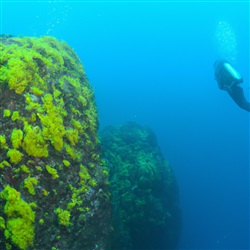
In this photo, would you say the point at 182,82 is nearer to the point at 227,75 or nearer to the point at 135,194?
the point at 227,75

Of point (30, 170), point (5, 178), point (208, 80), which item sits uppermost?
point (208, 80)

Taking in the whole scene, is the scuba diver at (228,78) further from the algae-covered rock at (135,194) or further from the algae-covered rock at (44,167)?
the algae-covered rock at (44,167)

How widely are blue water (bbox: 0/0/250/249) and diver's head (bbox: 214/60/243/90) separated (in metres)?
4.25

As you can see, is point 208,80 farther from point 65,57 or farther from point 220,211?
point 65,57

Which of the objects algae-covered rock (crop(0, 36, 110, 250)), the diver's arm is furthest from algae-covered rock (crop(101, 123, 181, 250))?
the diver's arm

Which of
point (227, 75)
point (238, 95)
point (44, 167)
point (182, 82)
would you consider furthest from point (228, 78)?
point (182, 82)

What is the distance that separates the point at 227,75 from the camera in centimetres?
1024

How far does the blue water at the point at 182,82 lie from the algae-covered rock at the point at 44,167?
1252 cm

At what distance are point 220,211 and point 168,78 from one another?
40.6 m

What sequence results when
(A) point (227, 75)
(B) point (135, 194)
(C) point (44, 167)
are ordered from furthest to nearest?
(A) point (227, 75) → (B) point (135, 194) → (C) point (44, 167)

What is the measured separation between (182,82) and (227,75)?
50782 mm

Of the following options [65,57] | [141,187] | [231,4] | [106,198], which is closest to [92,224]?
[106,198]

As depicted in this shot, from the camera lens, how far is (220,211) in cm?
2416

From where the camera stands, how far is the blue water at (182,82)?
24.7 meters
